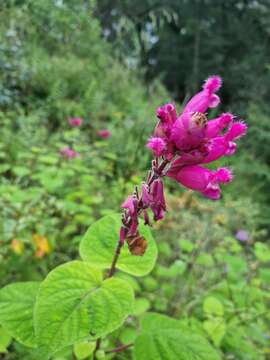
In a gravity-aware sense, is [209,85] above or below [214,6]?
below

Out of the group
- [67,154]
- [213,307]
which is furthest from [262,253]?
[67,154]

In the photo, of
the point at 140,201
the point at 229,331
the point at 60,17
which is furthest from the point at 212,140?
the point at 60,17

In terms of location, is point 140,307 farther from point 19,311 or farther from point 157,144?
point 157,144

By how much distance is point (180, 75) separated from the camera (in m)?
17.8

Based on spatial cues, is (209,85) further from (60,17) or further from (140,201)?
(60,17)

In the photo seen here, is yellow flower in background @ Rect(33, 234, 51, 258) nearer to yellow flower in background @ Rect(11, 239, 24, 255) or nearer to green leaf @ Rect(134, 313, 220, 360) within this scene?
yellow flower in background @ Rect(11, 239, 24, 255)

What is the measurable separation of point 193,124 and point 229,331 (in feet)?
3.73

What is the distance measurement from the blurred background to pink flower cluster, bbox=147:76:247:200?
42 cm

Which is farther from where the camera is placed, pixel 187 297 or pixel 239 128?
pixel 187 297

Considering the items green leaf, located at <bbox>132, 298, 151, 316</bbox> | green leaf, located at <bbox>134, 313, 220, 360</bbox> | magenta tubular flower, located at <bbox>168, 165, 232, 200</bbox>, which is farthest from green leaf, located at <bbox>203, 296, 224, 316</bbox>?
magenta tubular flower, located at <bbox>168, 165, 232, 200</bbox>

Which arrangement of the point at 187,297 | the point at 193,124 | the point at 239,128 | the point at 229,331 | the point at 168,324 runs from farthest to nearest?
the point at 187,297, the point at 229,331, the point at 168,324, the point at 239,128, the point at 193,124

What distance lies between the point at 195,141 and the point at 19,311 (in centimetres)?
56

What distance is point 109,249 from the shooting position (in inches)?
38.9

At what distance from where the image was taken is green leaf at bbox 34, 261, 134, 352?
743mm
